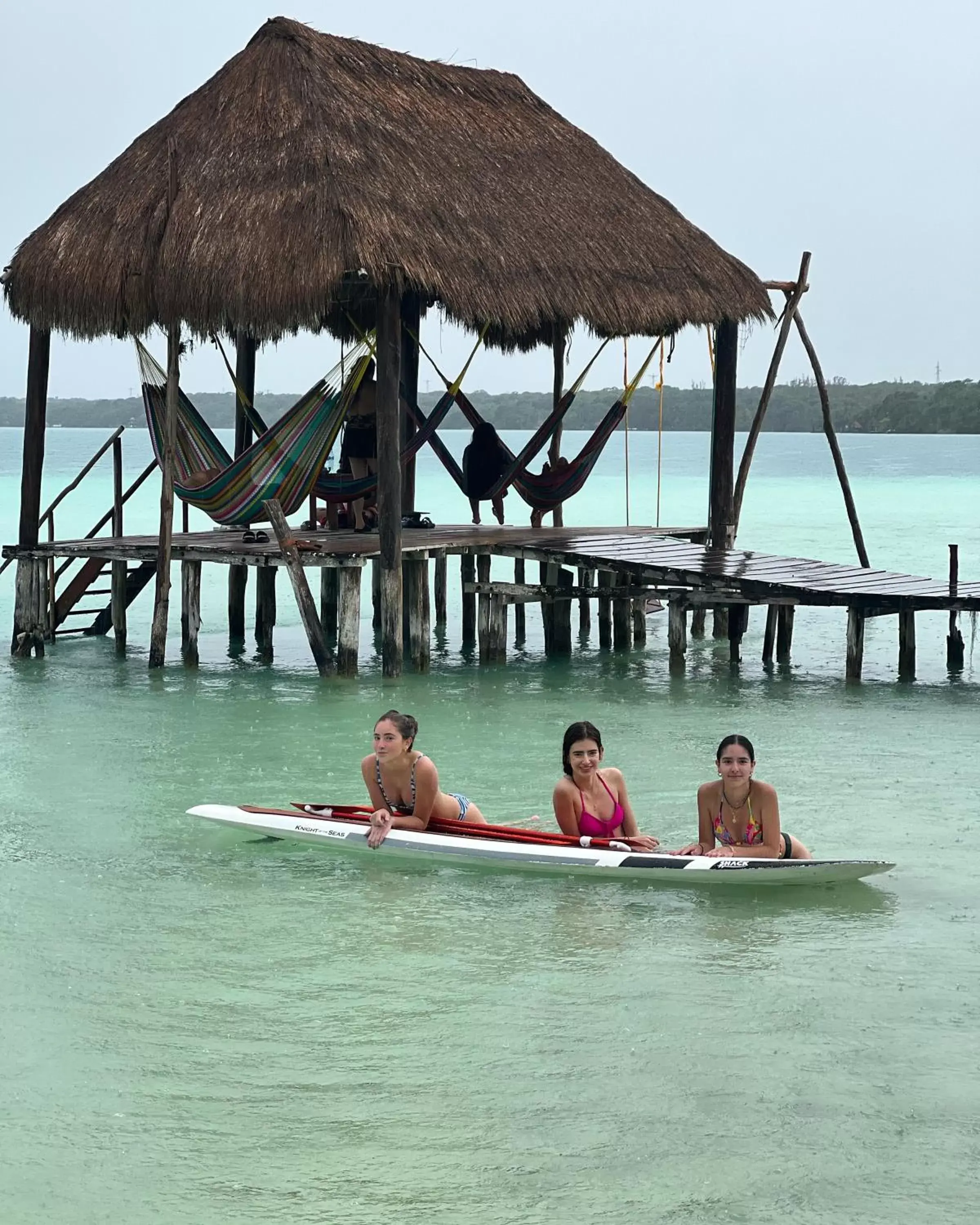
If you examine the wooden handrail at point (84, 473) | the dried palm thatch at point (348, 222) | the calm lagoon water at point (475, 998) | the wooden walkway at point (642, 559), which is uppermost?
the dried palm thatch at point (348, 222)

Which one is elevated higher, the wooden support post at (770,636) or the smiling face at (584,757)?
the smiling face at (584,757)

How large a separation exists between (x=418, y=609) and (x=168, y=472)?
2.07 meters

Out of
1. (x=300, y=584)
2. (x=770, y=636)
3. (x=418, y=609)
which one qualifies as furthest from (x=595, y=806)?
(x=770, y=636)

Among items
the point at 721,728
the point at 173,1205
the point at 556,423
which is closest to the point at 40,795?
the point at 721,728

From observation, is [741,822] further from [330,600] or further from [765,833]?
[330,600]

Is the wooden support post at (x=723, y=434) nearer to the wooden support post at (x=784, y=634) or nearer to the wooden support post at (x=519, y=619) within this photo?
the wooden support post at (x=784, y=634)

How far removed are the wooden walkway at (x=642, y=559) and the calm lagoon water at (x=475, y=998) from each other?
116 cm

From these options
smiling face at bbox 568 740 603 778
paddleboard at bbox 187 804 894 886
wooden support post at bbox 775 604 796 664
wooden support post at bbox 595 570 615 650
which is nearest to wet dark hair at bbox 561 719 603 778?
smiling face at bbox 568 740 603 778

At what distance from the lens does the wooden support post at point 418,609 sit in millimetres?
12344

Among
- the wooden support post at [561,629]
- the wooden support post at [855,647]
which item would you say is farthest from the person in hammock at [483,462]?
the wooden support post at [855,647]

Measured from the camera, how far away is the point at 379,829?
686 cm

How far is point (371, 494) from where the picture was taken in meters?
13.3

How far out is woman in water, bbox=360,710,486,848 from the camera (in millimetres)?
6664

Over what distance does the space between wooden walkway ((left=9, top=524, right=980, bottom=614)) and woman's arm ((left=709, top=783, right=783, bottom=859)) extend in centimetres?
496
